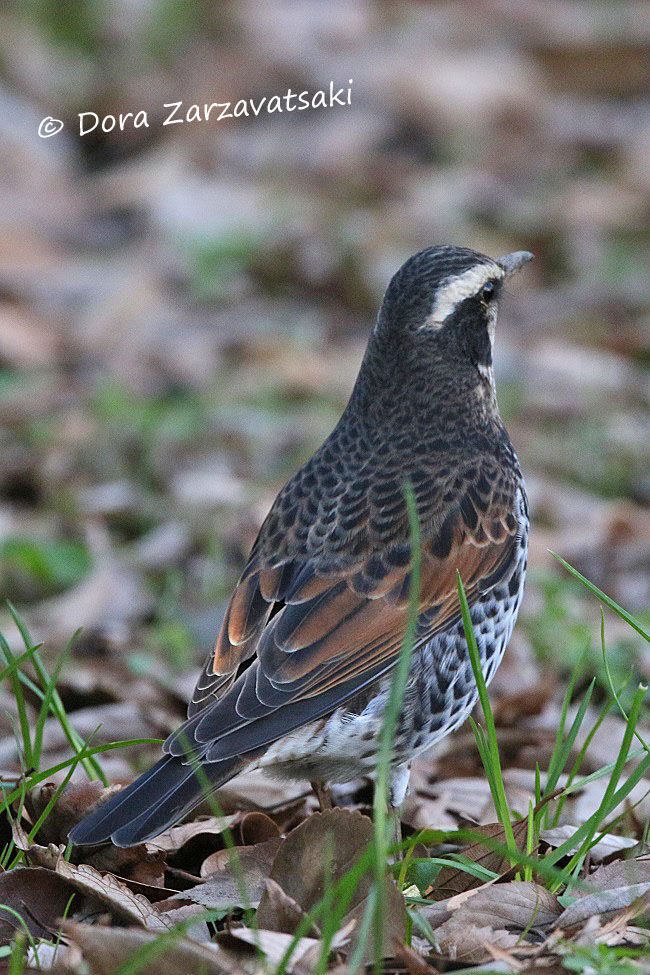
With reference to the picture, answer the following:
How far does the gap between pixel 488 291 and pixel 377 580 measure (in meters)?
1.12

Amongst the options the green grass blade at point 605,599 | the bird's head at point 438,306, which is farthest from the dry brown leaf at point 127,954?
the bird's head at point 438,306

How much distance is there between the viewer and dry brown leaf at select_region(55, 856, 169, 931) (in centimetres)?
325

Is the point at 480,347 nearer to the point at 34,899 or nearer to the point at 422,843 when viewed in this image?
the point at 422,843

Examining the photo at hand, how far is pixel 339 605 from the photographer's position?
4.06 metres

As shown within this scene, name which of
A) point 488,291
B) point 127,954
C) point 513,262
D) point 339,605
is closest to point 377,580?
point 339,605

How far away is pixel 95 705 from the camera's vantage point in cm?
493

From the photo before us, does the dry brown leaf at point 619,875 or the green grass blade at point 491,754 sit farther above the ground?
the green grass blade at point 491,754

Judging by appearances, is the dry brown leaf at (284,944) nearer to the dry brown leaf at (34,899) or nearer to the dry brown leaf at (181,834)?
the dry brown leaf at (34,899)

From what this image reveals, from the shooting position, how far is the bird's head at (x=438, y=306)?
4.52 metres

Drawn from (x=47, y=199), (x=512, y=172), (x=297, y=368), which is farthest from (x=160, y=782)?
(x=512, y=172)

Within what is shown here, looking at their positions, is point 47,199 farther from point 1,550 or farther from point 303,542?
point 303,542

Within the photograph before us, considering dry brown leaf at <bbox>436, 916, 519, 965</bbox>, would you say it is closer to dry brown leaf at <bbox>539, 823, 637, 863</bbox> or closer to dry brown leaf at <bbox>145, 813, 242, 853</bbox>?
dry brown leaf at <bbox>539, 823, 637, 863</bbox>

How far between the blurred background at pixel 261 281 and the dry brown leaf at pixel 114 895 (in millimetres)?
1227

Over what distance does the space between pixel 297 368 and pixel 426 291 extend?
4.06 meters
